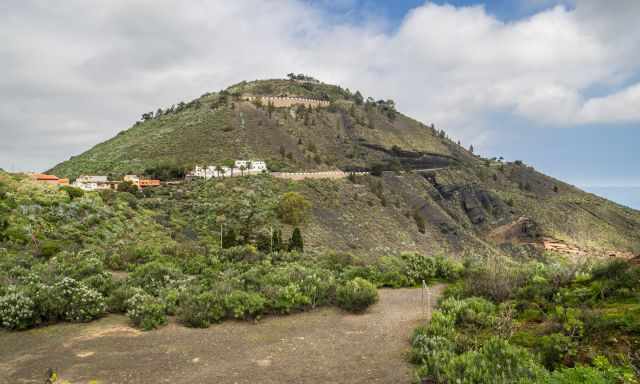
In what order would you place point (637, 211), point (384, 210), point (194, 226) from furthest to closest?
point (637, 211) → point (384, 210) → point (194, 226)

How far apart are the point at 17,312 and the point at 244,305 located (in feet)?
15.2

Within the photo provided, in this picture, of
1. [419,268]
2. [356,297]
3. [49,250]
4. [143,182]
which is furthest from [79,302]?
[143,182]

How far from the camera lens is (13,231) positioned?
16906 mm

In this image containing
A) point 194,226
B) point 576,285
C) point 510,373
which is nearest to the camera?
point 510,373

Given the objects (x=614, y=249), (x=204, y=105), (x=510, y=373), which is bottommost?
(x=614, y=249)

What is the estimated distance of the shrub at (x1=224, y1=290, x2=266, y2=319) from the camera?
27.6 ft

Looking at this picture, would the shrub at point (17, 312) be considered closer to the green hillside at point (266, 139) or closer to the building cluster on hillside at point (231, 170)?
the building cluster on hillside at point (231, 170)

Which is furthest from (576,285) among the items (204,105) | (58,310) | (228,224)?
(204,105)

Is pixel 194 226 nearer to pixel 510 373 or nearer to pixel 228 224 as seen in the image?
pixel 228 224

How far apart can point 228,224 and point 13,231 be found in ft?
54.2

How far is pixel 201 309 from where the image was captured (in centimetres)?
829

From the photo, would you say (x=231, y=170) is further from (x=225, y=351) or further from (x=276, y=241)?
(x=225, y=351)

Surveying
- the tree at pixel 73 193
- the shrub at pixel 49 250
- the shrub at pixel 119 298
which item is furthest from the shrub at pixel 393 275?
the tree at pixel 73 193

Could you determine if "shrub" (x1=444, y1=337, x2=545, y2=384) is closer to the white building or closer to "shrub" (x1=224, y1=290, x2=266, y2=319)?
"shrub" (x1=224, y1=290, x2=266, y2=319)
